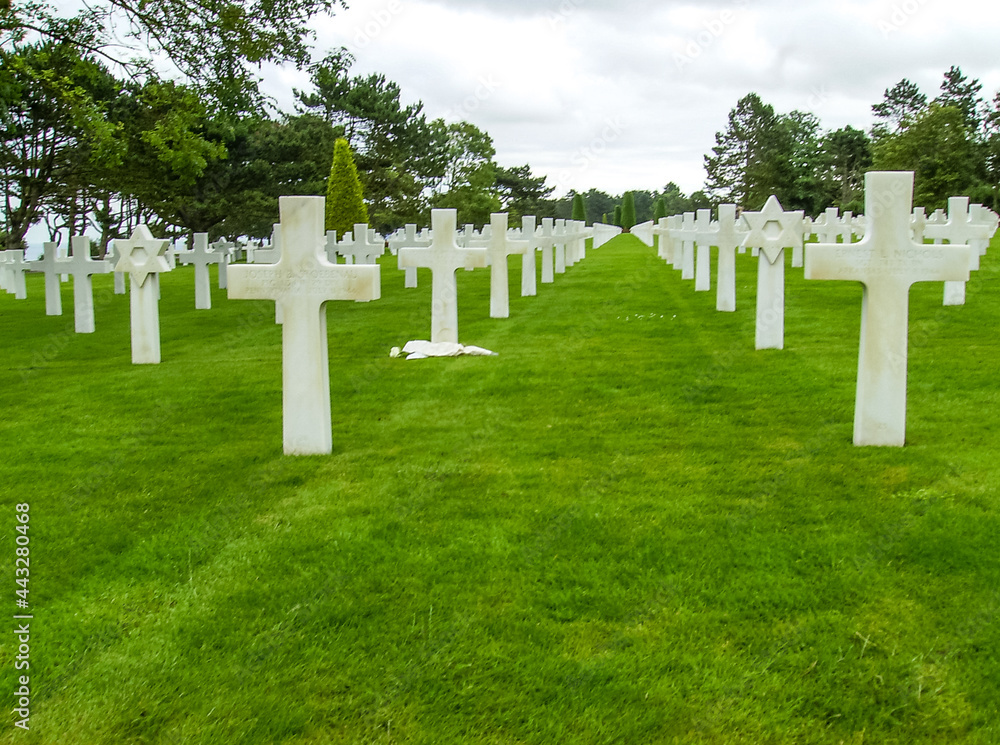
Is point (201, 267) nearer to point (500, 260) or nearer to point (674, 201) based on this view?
point (500, 260)

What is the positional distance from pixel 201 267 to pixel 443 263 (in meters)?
9.04

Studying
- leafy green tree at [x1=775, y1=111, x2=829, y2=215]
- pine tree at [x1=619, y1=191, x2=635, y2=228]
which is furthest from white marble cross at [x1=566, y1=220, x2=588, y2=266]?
pine tree at [x1=619, y1=191, x2=635, y2=228]

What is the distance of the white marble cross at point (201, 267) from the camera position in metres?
18.6

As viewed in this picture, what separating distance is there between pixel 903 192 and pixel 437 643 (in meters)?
4.14

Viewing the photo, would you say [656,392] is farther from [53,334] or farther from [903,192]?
[53,334]

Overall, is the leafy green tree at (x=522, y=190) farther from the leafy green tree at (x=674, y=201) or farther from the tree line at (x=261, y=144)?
the leafy green tree at (x=674, y=201)

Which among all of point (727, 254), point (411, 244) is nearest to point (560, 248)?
point (411, 244)

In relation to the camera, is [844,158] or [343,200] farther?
[844,158]

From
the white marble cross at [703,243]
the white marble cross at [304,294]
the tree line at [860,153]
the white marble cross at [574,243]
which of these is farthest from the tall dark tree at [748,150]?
the white marble cross at [304,294]

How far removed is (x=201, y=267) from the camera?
18.8 meters

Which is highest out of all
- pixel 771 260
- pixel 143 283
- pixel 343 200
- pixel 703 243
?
pixel 343 200

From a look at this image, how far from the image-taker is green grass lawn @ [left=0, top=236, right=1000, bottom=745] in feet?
11.1

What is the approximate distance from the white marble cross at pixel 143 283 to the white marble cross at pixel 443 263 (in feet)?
9.15

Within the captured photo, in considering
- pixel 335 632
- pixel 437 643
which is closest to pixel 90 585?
pixel 335 632
